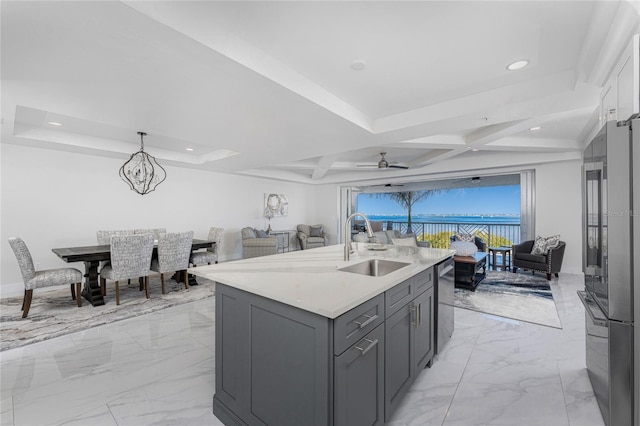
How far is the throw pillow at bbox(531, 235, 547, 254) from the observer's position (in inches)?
210

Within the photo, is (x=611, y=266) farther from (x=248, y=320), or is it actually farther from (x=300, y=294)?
(x=248, y=320)

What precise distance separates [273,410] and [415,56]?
2.60 m

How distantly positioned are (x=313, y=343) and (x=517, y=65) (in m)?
2.73

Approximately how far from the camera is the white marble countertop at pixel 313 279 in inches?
51.2

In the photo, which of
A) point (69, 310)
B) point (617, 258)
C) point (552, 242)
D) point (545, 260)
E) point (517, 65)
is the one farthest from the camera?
point (552, 242)

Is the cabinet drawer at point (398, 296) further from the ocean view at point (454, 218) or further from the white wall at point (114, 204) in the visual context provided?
the ocean view at point (454, 218)

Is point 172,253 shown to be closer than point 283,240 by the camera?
Yes

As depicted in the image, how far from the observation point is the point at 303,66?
2.37m

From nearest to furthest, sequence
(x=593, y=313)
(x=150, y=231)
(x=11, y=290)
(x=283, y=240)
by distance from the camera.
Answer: (x=593, y=313), (x=11, y=290), (x=150, y=231), (x=283, y=240)

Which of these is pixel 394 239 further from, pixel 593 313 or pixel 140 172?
pixel 140 172

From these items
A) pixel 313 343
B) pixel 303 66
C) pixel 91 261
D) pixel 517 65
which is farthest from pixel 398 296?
pixel 91 261

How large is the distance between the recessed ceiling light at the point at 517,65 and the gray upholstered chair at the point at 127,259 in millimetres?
4650

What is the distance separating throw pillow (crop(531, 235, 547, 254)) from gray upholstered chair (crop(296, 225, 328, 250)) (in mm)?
5097

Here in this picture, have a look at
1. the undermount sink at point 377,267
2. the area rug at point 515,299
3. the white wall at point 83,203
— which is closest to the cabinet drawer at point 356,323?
the undermount sink at point 377,267
